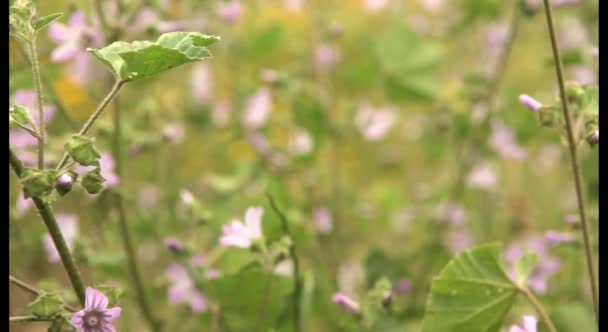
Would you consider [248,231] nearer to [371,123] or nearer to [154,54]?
[154,54]

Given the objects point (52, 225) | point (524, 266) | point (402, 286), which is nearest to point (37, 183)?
point (52, 225)

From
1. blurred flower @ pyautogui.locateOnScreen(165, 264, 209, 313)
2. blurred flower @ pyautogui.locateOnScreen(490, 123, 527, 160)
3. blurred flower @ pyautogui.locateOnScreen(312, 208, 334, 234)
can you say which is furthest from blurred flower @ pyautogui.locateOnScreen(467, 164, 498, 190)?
blurred flower @ pyautogui.locateOnScreen(165, 264, 209, 313)

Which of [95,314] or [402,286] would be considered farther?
[402,286]

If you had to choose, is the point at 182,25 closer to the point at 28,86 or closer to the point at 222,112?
the point at 28,86

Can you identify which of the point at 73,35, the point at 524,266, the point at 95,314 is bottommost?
the point at 524,266

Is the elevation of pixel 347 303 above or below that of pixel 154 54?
below

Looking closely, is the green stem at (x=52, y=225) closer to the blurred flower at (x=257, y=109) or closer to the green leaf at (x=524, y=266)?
the green leaf at (x=524, y=266)
